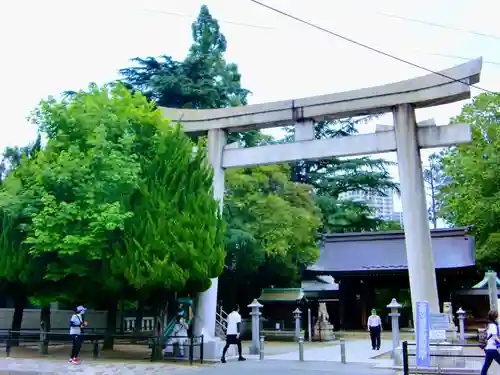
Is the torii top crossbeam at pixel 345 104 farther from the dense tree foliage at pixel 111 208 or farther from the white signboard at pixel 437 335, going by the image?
the white signboard at pixel 437 335

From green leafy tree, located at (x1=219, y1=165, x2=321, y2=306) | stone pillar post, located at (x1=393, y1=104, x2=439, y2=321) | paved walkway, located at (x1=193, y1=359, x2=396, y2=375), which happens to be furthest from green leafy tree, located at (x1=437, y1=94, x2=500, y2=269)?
paved walkway, located at (x1=193, y1=359, x2=396, y2=375)

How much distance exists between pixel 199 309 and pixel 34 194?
6637 mm

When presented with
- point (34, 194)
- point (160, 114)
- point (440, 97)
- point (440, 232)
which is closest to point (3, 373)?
point (34, 194)

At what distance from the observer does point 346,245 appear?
3653 centimetres

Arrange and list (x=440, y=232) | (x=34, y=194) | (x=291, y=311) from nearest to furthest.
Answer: (x=34, y=194), (x=291, y=311), (x=440, y=232)

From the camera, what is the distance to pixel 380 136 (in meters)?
16.8

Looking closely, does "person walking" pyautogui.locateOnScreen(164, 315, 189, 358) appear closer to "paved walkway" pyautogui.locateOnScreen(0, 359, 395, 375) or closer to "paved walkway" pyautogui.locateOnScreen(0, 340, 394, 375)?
"paved walkway" pyautogui.locateOnScreen(0, 340, 394, 375)

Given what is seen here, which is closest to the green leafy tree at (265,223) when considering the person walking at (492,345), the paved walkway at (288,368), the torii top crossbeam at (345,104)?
the torii top crossbeam at (345,104)

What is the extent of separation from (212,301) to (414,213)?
744 cm

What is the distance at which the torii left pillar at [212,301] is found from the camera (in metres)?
17.8

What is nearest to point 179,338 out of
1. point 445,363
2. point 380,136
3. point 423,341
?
point 423,341

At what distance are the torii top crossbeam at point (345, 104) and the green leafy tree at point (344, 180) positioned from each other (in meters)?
22.2

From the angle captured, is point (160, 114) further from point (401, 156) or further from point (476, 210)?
point (476, 210)

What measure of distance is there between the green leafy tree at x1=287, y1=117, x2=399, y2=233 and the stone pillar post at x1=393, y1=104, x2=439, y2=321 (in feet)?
79.7
